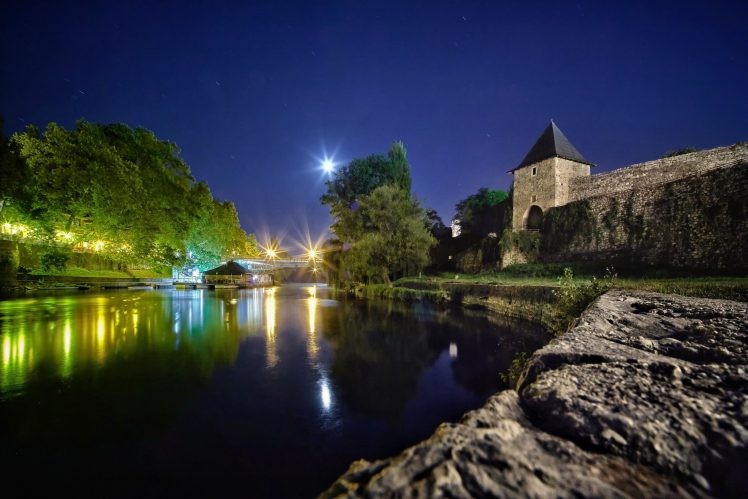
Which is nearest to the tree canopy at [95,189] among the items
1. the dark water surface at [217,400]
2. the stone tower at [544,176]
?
the dark water surface at [217,400]

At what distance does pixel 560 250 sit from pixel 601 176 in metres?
6.64

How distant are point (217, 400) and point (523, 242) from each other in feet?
89.9

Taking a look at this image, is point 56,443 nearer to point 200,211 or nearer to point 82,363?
point 82,363

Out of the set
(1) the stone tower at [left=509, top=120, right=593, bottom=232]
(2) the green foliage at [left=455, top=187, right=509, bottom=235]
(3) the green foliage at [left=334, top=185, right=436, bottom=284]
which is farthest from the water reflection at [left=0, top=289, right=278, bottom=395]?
(2) the green foliage at [left=455, top=187, right=509, bottom=235]

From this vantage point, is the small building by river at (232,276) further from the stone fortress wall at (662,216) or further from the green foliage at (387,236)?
the stone fortress wall at (662,216)

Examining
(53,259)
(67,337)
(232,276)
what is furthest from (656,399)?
(232,276)

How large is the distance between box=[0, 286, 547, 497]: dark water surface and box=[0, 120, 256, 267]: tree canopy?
10.3m

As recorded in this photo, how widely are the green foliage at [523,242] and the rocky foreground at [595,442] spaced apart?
26.0m

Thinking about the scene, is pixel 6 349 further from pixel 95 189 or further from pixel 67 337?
pixel 95 189

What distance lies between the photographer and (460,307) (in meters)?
19.8

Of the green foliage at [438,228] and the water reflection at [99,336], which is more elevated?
the green foliage at [438,228]

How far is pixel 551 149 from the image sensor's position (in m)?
28.8

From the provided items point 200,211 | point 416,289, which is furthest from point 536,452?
point 200,211

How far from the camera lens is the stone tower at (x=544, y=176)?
28.2 metres
